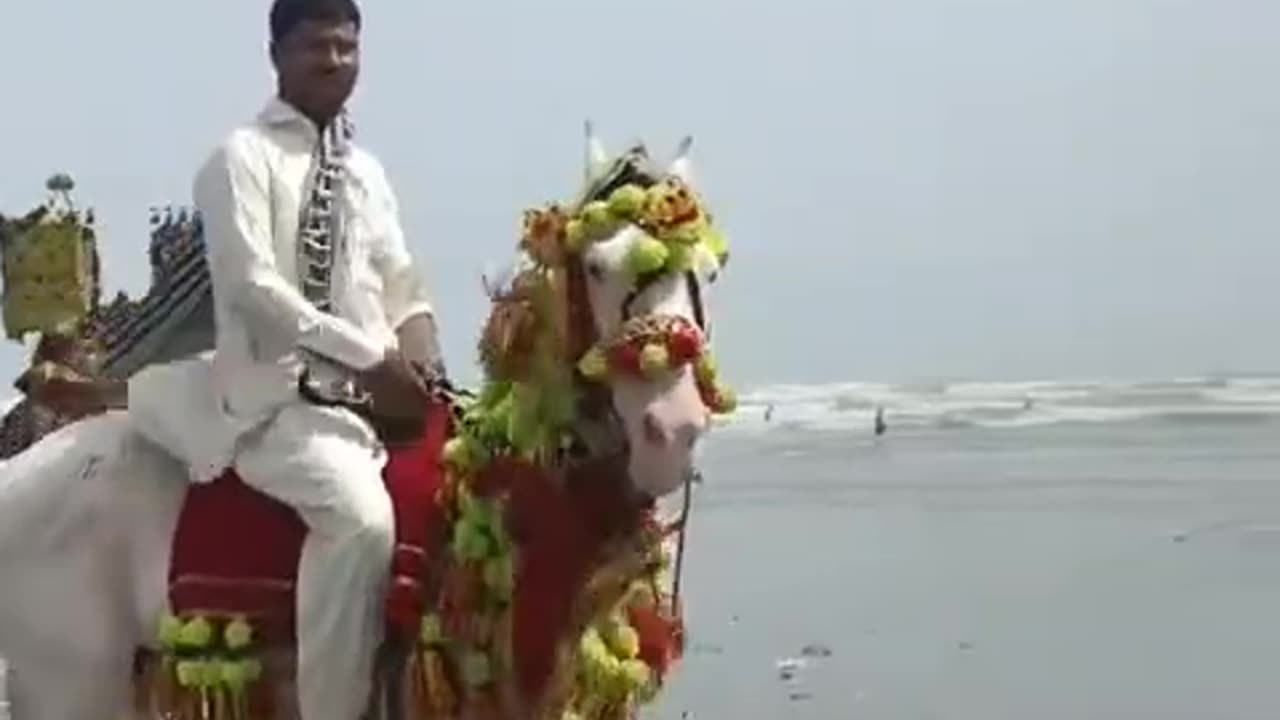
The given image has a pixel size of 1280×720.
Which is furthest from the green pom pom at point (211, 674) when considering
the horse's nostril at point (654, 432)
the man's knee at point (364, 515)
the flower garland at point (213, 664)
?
the horse's nostril at point (654, 432)

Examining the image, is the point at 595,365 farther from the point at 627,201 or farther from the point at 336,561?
the point at 336,561

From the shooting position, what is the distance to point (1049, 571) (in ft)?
60.3

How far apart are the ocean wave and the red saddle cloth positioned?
37.3m

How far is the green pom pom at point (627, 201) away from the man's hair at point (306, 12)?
0.92 metres

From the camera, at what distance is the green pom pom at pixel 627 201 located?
197 inches

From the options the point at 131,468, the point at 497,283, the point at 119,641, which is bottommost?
the point at 119,641

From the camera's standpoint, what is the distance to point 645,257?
4.89m

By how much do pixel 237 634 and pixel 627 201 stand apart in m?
1.27

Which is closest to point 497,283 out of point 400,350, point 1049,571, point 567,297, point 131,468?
point 567,297

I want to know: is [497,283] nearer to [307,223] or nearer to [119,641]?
[307,223]

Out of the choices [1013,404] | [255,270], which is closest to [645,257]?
[255,270]

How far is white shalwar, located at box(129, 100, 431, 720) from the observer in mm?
5336

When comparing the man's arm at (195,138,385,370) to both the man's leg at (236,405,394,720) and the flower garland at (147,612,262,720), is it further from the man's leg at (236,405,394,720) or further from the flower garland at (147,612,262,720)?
the flower garland at (147,612,262,720)

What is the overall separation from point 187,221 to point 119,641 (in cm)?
95
